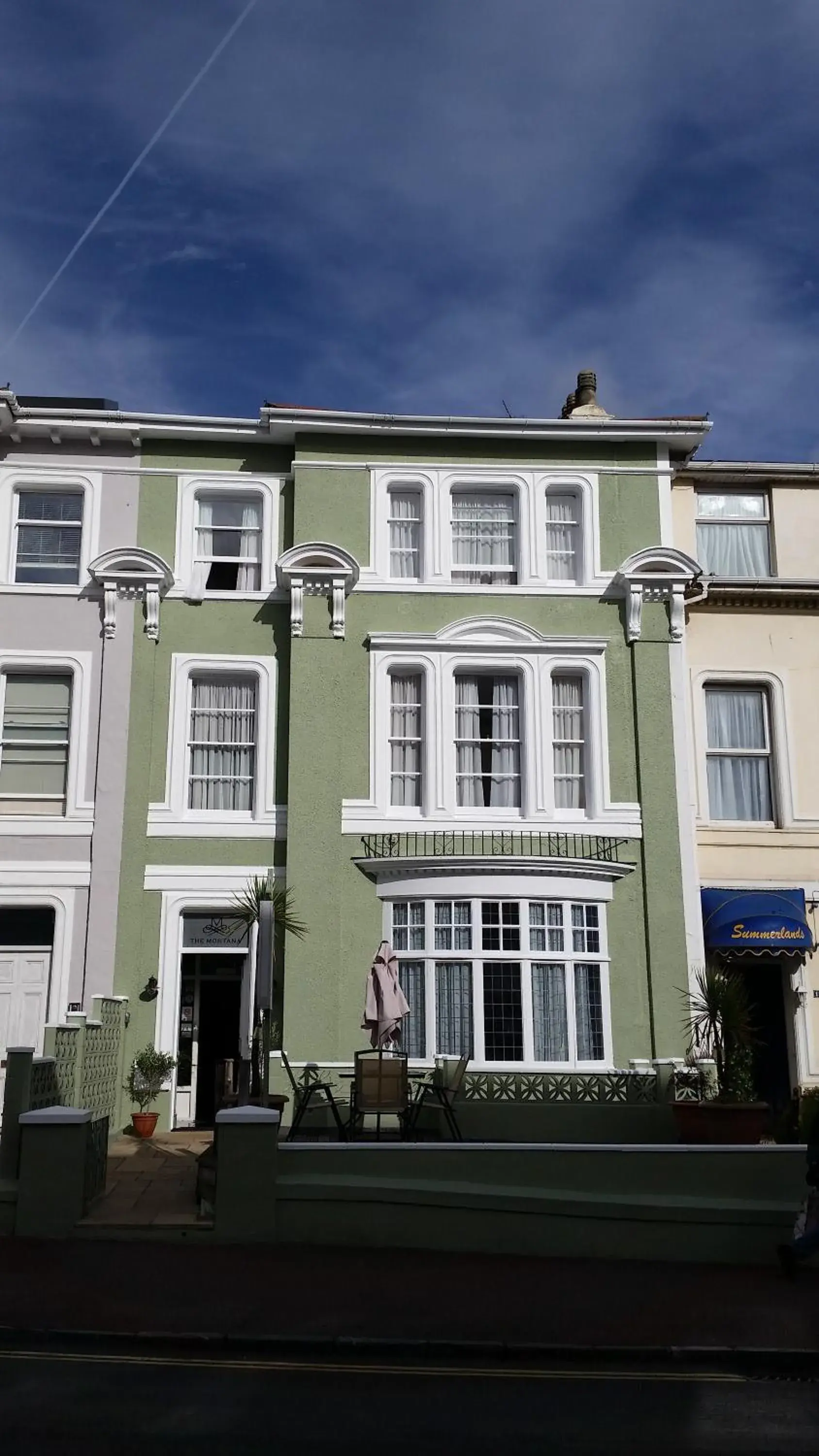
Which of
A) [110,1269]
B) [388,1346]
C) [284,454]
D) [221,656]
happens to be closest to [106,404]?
[284,454]

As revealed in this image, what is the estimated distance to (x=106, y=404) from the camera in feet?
68.3

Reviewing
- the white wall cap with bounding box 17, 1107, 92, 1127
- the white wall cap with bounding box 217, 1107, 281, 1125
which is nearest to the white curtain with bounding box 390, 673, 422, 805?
the white wall cap with bounding box 217, 1107, 281, 1125

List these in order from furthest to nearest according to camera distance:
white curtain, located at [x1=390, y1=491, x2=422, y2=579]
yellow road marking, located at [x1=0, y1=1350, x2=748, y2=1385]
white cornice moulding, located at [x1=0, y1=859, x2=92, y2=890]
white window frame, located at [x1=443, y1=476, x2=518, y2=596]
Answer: white curtain, located at [x1=390, y1=491, x2=422, y2=579] < white window frame, located at [x1=443, y1=476, x2=518, y2=596] < white cornice moulding, located at [x1=0, y1=859, x2=92, y2=890] < yellow road marking, located at [x1=0, y1=1350, x2=748, y2=1385]

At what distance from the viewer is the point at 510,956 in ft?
57.6

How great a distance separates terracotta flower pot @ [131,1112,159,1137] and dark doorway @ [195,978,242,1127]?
1235 millimetres

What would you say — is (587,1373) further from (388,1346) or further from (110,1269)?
(110,1269)

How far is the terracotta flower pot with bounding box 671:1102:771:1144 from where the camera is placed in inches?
497

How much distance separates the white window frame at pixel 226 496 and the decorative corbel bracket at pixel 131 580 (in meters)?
0.39

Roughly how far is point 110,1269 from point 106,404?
47.5 ft

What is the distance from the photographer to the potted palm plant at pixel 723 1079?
12.6 m

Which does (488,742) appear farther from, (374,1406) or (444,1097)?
(374,1406)

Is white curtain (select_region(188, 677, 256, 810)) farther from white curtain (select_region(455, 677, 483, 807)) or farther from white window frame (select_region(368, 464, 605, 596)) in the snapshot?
white curtain (select_region(455, 677, 483, 807))

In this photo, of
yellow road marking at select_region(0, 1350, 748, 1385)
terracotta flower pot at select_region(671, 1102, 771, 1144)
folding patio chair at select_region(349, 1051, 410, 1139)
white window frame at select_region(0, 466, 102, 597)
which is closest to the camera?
yellow road marking at select_region(0, 1350, 748, 1385)

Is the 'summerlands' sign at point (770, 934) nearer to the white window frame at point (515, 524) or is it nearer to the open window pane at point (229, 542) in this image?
the white window frame at point (515, 524)
